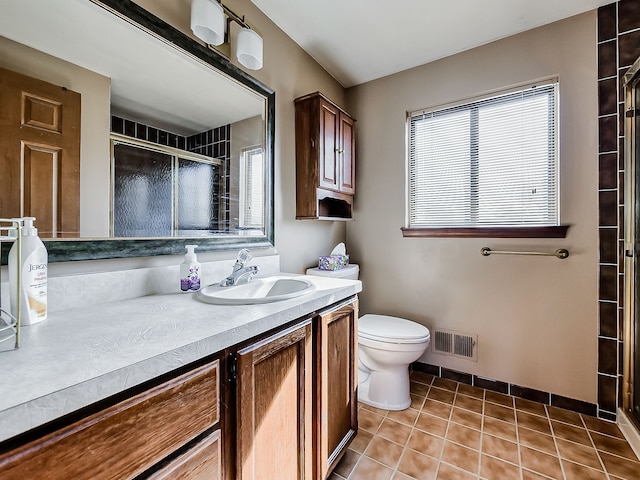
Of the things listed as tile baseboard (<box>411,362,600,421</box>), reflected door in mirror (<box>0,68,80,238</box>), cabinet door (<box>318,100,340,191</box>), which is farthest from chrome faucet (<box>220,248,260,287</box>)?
tile baseboard (<box>411,362,600,421</box>)

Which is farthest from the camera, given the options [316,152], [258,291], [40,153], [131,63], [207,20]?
[316,152]

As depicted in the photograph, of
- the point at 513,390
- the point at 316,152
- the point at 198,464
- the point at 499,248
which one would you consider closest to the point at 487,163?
the point at 499,248

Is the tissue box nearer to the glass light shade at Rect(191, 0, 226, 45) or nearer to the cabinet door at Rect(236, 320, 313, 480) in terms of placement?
the cabinet door at Rect(236, 320, 313, 480)

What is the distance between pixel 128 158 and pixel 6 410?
2.98ft

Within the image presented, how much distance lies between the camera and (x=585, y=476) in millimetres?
1280

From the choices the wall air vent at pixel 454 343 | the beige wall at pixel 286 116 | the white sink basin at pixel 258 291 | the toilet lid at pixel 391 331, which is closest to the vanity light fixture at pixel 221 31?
the beige wall at pixel 286 116

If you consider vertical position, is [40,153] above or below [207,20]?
below

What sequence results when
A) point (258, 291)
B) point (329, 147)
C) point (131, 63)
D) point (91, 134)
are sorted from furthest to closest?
1. point (329, 147)
2. point (258, 291)
3. point (131, 63)
4. point (91, 134)

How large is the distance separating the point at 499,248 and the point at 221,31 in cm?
197

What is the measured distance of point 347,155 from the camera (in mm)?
2209

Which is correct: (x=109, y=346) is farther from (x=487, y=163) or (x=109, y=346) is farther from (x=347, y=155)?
(x=487, y=163)

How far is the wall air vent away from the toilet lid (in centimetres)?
34

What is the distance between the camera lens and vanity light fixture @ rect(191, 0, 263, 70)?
1.22 metres

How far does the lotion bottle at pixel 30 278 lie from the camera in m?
0.73
